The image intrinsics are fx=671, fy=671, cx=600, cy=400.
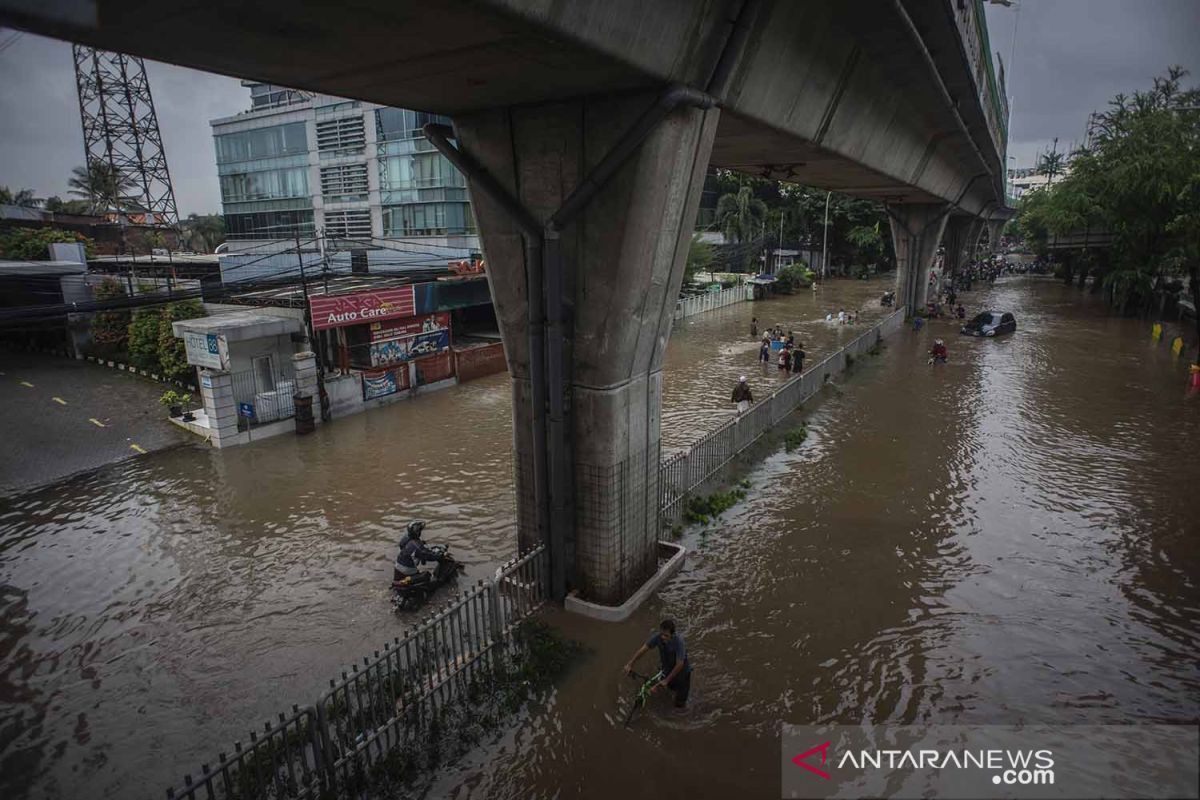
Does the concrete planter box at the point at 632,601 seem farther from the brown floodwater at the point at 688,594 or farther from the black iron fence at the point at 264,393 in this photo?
the black iron fence at the point at 264,393

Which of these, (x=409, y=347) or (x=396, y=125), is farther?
(x=396, y=125)

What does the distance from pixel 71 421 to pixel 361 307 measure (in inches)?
336

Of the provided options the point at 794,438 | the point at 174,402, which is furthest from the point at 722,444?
the point at 174,402

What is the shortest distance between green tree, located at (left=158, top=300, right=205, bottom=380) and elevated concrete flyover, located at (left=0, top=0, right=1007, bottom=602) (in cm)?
1746

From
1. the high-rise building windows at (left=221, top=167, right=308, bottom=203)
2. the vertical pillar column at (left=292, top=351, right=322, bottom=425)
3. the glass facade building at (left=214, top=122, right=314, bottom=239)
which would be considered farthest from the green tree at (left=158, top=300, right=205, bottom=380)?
the high-rise building windows at (left=221, top=167, right=308, bottom=203)

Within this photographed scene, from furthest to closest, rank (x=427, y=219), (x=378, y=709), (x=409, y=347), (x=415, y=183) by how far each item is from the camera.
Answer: (x=427, y=219) → (x=415, y=183) → (x=409, y=347) → (x=378, y=709)

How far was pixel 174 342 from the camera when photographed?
870 inches

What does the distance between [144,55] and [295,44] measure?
137 cm

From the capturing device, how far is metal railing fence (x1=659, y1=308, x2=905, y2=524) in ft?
38.6

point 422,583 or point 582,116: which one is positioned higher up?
point 582,116

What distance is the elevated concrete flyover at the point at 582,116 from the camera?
17.0 ft

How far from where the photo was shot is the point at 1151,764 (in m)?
6.13

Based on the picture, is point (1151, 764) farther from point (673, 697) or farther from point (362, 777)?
point (362, 777)
